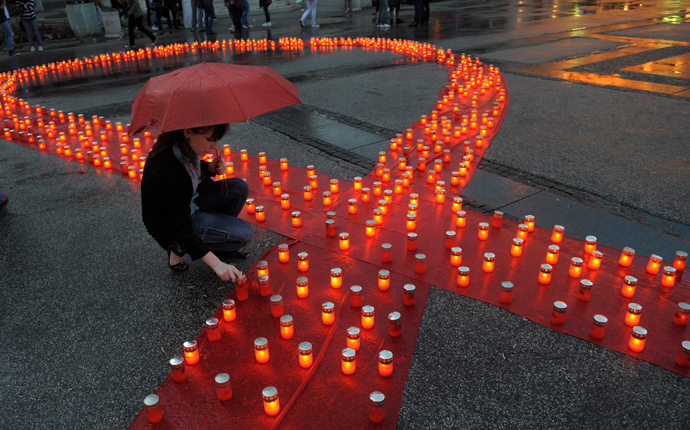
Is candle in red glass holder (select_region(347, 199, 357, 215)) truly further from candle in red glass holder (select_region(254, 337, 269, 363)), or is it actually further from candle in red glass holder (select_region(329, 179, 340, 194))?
candle in red glass holder (select_region(254, 337, 269, 363))

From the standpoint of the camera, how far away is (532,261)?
4.15m

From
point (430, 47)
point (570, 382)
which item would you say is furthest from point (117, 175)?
point (430, 47)

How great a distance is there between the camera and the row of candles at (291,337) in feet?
8.87

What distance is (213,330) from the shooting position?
333 cm

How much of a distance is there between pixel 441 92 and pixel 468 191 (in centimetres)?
471

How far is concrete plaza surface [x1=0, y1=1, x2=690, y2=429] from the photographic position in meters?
2.88

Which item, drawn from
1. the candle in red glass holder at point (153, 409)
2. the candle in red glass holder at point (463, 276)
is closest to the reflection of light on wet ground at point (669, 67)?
the candle in red glass holder at point (463, 276)

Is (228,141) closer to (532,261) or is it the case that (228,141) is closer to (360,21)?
(532,261)

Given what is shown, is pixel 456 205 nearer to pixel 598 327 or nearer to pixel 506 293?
pixel 506 293

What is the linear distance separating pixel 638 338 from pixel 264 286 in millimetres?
2581

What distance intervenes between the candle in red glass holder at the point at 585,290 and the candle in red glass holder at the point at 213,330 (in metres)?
2.61

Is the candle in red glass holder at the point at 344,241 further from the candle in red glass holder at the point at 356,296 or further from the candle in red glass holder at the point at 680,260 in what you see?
the candle in red glass holder at the point at 680,260

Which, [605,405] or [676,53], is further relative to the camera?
[676,53]

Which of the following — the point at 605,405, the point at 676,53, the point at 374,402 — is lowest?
the point at 605,405
